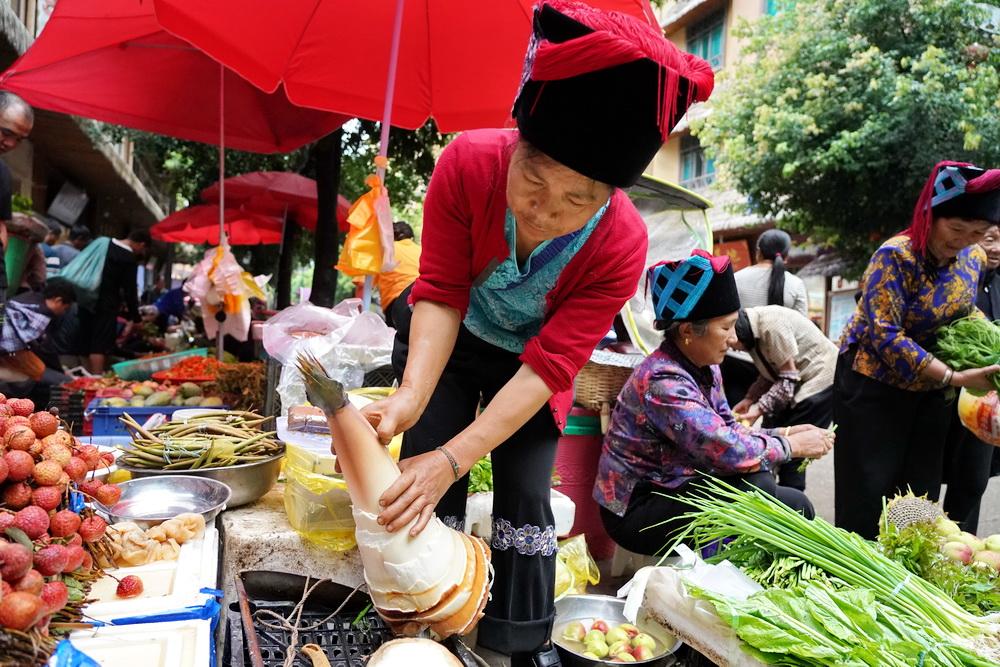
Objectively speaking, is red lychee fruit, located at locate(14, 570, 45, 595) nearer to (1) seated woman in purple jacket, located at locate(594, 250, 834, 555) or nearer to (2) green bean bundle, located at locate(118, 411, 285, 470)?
(2) green bean bundle, located at locate(118, 411, 285, 470)

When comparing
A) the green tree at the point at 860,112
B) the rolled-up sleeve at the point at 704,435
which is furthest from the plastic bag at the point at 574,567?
the green tree at the point at 860,112

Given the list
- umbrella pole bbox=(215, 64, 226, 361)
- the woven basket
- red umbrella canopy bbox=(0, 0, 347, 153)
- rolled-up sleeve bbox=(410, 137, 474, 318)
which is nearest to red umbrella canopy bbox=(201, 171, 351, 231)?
red umbrella canopy bbox=(0, 0, 347, 153)

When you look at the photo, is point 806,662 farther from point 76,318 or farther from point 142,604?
point 76,318

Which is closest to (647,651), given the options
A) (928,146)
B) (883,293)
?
(883,293)

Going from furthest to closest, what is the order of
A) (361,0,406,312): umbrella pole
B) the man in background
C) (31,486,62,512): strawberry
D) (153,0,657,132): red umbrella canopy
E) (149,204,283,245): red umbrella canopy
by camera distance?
(149,204,283,245): red umbrella canopy, the man in background, (361,0,406,312): umbrella pole, (153,0,657,132): red umbrella canopy, (31,486,62,512): strawberry

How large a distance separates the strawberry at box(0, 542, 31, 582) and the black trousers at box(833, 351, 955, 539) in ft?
11.6

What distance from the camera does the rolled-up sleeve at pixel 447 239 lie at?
2.01 metres

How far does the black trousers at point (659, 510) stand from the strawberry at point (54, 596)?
207 cm

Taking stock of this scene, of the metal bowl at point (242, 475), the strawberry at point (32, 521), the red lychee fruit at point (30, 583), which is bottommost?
the metal bowl at point (242, 475)

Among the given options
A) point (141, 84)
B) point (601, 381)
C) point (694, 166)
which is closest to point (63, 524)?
point (601, 381)

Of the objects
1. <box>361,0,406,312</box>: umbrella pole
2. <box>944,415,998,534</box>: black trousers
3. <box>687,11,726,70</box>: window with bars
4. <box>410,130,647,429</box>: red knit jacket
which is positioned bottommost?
<box>944,415,998,534</box>: black trousers

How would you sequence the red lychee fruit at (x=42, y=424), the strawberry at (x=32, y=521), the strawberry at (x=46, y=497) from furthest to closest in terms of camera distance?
1. the red lychee fruit at (x=42, y=424)
2. the strawberry at (x=46, y=497)
3. the strawberry at (x=32, y=521)

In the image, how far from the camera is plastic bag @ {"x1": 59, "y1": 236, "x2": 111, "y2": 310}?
791 cm

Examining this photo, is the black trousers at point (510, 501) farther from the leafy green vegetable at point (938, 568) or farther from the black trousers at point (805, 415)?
the black trousers at point (805, 415)
